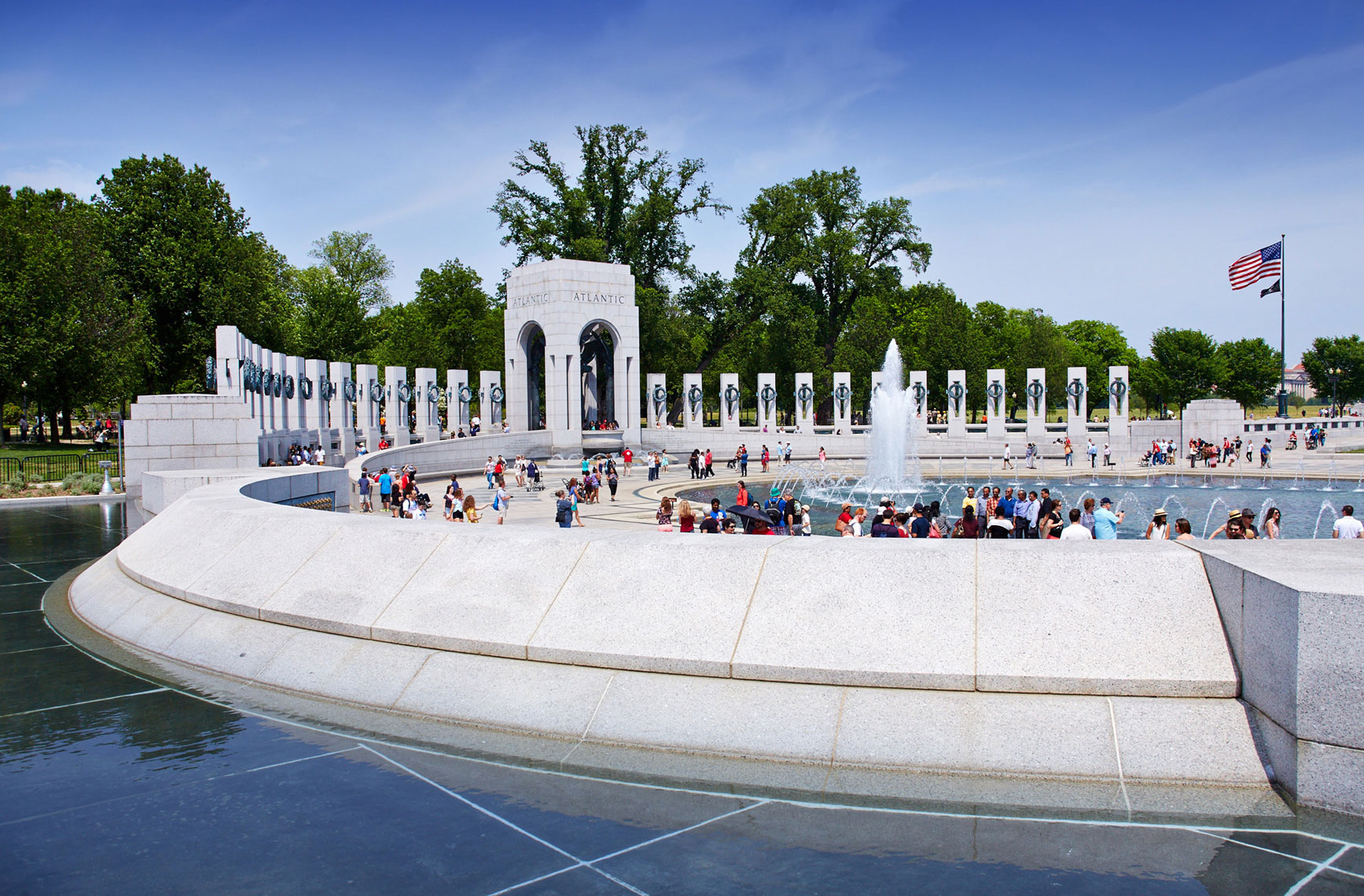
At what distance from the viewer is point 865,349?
67.2 metres

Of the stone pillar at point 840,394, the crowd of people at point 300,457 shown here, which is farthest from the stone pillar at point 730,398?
the crowd of people at point 300,457

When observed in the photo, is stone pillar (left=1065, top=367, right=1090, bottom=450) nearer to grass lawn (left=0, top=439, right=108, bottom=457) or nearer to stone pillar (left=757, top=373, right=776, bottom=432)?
stone pillar (left=757, top=373, right=776, bottom=432)

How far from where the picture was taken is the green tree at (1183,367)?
285 ft

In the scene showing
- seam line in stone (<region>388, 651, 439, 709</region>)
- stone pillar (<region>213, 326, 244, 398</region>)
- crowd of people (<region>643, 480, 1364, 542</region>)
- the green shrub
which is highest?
stone pillar (<region>213, 326, 244, 398</region>)

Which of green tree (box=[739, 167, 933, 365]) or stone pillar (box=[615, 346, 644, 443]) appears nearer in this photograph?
stone pillar (box=[615, 346, 644, 443])

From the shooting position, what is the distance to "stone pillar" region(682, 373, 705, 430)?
49031mm

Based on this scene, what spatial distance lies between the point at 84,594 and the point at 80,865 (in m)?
7.13

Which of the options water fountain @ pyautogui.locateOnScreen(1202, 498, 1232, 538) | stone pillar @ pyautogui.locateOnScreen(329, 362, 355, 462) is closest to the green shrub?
stone pillar @ pyautogui.locateOnScreen(329, 362, 355, 462)

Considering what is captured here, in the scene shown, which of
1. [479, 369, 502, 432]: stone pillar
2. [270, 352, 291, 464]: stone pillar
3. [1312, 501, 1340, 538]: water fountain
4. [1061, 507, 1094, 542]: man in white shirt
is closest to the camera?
[1061, 507, 1094, 542]: man in white shirt

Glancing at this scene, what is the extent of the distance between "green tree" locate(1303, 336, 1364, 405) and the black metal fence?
118 meters

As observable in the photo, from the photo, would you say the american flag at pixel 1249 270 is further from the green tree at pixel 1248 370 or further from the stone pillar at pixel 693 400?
the green tree at pixel 1248 370

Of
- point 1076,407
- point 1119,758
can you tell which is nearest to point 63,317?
point 1076,407

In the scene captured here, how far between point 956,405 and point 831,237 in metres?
23.3

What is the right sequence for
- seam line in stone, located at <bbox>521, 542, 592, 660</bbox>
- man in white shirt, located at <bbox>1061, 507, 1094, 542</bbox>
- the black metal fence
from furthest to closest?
1. the black metal fence
2. man in white shirt, located at <bbox>1061, 507, 1094, 542</bbox>
3. seam line in stone, located at <bbox>521, 542, 592, 660</bbox>
